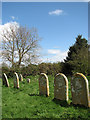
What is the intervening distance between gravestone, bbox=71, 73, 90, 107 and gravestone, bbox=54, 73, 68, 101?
457mm

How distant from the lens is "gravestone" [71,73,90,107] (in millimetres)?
4395

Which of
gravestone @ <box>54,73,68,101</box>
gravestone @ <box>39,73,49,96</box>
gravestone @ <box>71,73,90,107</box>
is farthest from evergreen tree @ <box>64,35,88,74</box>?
gravestone @ <box>71,73,90,107</box>

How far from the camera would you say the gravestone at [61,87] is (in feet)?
17.0

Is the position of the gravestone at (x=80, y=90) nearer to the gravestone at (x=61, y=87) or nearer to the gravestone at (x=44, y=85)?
the gravestone at (x=61, y=87)

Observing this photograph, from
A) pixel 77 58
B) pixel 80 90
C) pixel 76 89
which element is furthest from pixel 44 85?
pixel 77 58

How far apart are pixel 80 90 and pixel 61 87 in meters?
1.02

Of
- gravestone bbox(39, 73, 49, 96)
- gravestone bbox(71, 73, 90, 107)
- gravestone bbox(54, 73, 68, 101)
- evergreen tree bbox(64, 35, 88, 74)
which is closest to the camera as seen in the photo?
gravestone bbox(71, 73, 90, 107)

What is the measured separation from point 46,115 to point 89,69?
10183 mm

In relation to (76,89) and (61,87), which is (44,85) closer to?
(61,87)

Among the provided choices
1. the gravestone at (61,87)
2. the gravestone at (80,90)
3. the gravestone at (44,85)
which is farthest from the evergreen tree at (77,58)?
the gravestone at (80,90)

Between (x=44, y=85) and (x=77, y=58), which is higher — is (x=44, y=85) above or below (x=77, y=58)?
below

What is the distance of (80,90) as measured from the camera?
4570mm

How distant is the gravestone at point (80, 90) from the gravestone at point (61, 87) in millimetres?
457

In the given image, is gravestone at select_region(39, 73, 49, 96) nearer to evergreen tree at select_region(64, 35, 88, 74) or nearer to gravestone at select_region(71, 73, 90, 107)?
gravestone at select_region(71, 73, 90, 107)
